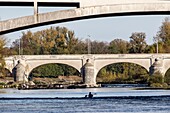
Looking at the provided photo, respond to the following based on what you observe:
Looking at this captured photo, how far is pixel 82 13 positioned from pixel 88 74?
84.0m

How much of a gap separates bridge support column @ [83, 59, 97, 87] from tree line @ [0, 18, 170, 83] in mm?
11729

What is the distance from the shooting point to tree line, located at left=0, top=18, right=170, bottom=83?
431 feet

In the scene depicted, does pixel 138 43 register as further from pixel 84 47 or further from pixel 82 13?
pixel 82 13

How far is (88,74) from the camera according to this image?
373 ft

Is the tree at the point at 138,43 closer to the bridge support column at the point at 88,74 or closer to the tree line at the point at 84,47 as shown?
the tree line at the point at 84,47

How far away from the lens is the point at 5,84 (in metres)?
109

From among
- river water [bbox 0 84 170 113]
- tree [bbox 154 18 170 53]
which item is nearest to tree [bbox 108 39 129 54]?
tree [bbox 154 18 170 53]

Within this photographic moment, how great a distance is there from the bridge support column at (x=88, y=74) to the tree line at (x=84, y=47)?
462 inches

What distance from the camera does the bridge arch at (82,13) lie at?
1171 inches

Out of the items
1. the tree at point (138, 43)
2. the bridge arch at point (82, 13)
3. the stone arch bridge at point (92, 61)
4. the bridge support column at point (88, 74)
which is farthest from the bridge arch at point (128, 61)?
the bridge arch at point (82, 13)

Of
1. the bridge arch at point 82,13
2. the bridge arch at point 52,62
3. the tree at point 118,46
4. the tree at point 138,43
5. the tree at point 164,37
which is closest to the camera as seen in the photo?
the bridge arch at point 82,13

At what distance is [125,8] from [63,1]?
243 cm

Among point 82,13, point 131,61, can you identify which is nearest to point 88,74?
point 131,61

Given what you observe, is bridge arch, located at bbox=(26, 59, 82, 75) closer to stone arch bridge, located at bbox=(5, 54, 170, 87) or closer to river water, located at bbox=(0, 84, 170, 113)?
stone arch bridge, located at bbox=(5, 54, 170, 87)
